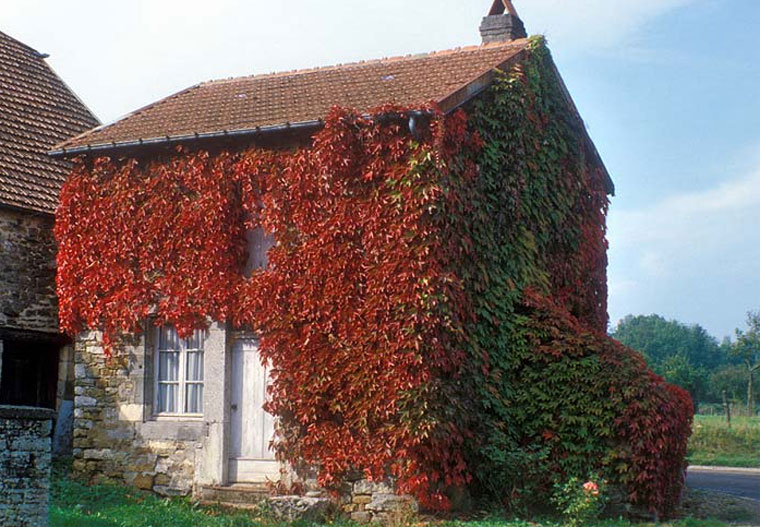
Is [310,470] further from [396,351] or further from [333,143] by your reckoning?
[333,143]

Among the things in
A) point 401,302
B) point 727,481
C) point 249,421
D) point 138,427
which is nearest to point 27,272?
point 138,427

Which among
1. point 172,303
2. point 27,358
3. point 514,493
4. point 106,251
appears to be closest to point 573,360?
point 514,493

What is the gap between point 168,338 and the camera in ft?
48.5

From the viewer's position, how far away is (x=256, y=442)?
13859 mm

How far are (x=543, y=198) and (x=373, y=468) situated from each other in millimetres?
5432

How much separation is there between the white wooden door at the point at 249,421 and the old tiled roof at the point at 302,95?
3.26 meters

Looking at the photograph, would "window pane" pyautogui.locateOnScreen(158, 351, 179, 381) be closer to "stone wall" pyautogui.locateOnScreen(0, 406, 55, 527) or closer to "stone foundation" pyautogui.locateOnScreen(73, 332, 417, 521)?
"stone foundation" pyautogui.locateOnScreen(73, 332, 417, 521)

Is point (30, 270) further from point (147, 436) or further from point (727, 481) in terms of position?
point (727, 481)

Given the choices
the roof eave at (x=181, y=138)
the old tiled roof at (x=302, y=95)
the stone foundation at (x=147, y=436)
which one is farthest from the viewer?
the old tiled roof at (x=302, y=95)

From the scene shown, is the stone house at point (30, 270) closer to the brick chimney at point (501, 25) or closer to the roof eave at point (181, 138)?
the roof eave at point (181, 138)

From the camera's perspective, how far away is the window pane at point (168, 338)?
14.7 m

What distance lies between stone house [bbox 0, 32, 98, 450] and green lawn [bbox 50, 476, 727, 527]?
278 cm

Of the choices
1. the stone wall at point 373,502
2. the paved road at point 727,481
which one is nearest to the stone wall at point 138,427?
the stone wall at point 373,502

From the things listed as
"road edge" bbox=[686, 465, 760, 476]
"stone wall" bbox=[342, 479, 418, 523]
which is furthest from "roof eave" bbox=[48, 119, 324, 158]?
"road edge" bbox=[686, 465, 760, 476]
